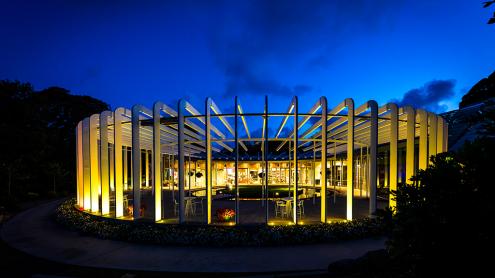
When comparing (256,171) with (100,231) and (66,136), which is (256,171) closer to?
(66,136)

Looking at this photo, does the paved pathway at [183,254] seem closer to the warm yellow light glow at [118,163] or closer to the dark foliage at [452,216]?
the warm yellow light glow at [118,163]

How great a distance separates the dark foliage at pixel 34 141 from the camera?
661 inches

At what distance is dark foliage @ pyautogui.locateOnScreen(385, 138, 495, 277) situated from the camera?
7.91ft

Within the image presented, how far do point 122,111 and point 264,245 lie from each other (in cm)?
774

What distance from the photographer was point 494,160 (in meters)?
2.43

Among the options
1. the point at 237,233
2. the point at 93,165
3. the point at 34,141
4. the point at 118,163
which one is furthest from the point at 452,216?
the point at 34,141

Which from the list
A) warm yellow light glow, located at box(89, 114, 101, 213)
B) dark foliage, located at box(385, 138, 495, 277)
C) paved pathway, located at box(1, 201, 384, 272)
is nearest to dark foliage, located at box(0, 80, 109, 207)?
warm yellow light glow, located at box(89, 114, 101, 213)

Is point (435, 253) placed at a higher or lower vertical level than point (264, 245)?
higher

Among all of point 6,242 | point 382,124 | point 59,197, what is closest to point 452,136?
point 382,124

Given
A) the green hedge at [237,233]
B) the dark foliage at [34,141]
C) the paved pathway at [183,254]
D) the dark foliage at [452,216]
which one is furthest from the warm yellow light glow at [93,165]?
the dark foliage at [452,216]

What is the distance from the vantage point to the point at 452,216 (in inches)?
102

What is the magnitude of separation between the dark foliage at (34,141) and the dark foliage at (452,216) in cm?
A: 1773

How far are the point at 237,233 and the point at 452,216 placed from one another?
6915 mm

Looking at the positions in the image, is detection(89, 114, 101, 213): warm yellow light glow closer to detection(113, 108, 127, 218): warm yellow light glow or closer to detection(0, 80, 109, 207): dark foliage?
detection(113, 108, 127, 218): warm yellow light glow
